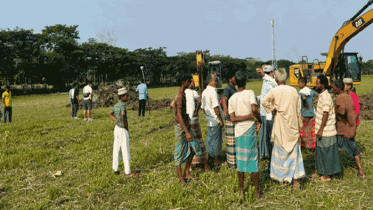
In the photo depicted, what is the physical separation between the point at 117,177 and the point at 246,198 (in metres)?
2.65

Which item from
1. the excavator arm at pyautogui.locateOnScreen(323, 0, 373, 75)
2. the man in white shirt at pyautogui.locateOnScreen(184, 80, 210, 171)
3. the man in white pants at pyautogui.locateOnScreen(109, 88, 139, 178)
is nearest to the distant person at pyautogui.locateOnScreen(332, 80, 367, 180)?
the man in white shirt at pyautogui.locateOnScreen(184, 80, 210, 171)

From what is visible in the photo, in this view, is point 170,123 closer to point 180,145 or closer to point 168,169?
point 168,169

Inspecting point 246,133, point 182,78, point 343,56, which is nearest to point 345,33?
point 343,56

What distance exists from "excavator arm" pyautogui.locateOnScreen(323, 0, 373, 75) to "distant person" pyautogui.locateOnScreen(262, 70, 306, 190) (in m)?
11.7

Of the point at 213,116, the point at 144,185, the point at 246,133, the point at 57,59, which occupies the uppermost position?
the point at 57,59

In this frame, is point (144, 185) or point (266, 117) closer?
point (144, 185)

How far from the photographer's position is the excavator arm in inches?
487

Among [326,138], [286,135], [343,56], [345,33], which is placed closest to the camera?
[286,135]

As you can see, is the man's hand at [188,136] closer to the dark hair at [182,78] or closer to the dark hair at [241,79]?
the dark hair at [182,78]

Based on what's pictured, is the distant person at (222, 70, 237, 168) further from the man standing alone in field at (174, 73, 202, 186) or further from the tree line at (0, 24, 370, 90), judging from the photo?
the tree line at (0, 24, 370, 90)

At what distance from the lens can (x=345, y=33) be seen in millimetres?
13500

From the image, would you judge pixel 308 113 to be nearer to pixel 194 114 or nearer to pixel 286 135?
pixel 286 135

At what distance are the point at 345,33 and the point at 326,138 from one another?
11.9 meters

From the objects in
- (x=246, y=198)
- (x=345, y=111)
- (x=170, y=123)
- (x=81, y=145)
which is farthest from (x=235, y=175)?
(x=170, y=123)
